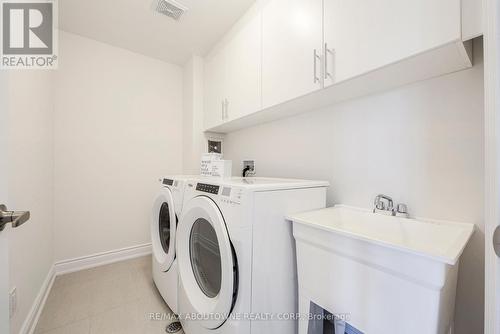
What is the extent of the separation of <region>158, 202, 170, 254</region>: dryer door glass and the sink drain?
504mm

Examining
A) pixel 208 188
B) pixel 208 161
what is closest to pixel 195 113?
pixel 208 161

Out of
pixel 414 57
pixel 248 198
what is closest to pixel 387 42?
pixel 414 57

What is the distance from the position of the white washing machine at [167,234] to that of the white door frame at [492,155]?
1.34 meters

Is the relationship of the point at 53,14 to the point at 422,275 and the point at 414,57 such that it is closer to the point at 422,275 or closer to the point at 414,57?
the point at 414,57

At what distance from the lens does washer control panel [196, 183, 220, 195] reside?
107 cm

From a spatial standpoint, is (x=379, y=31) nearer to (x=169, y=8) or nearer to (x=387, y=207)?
(x=387, y=207)

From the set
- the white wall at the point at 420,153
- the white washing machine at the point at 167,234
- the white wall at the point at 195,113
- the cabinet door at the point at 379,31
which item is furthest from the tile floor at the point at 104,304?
the cabinet door at the point at 379,31

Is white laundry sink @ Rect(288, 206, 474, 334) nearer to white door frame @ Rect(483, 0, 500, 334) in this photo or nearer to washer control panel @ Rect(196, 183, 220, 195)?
white door frame @ Rect(483, 0, 500, 334)

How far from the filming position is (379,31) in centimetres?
89

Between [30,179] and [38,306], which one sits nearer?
[30,179]

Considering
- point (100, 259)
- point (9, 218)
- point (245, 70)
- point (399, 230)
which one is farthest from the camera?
point (100, 259)

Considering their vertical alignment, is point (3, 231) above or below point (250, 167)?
below
